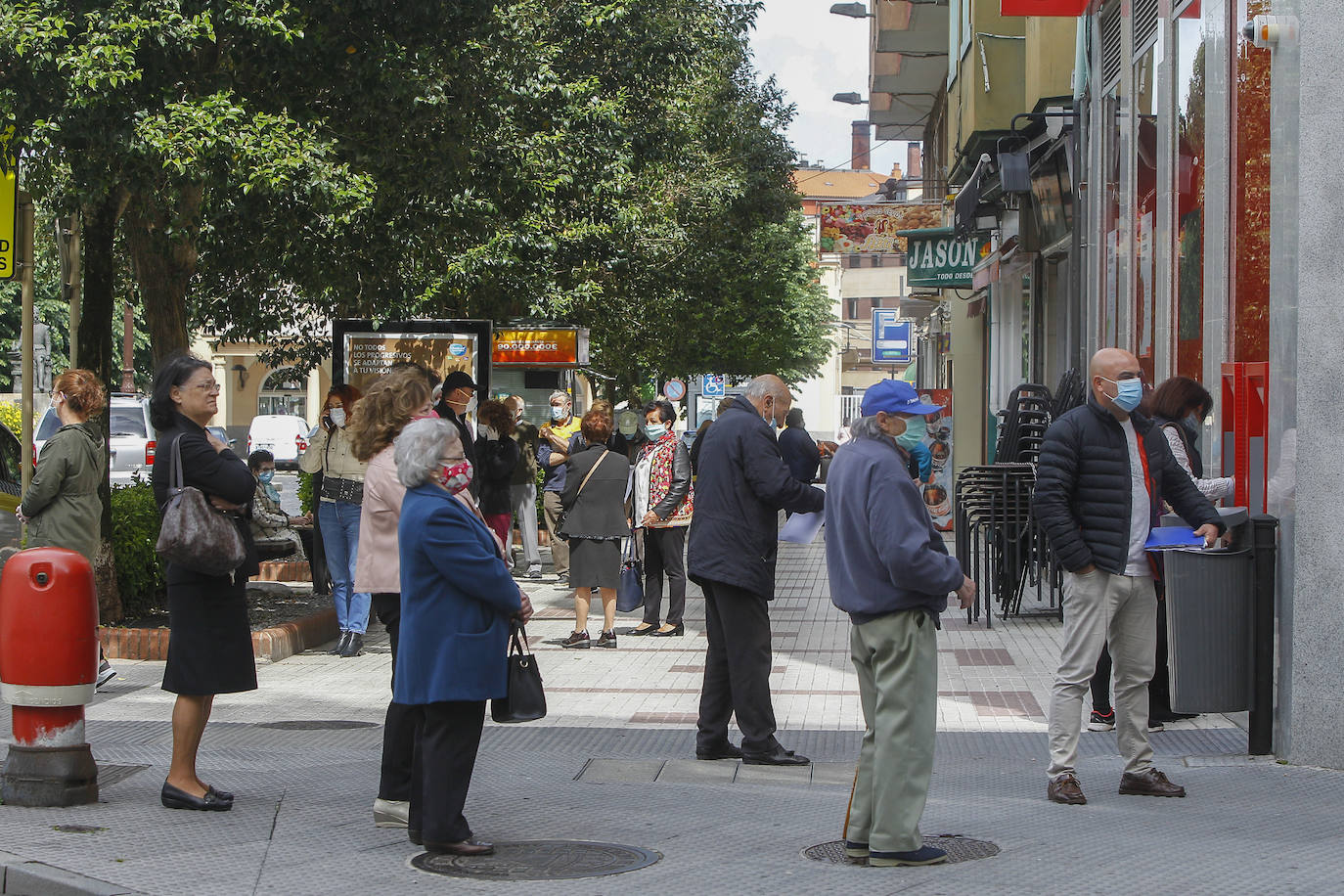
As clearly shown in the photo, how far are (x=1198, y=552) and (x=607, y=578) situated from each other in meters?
5.26

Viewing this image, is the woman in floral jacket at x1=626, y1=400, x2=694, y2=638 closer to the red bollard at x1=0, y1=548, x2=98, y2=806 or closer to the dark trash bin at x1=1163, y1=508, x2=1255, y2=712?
the dark trash bin at x1=1163, y1=508, x2=1255, y2=712

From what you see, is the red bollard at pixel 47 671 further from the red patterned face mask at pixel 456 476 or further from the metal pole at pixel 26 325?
the metal pole at pixel 26 325

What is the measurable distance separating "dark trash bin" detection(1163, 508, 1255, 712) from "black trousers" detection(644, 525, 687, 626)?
5425mm

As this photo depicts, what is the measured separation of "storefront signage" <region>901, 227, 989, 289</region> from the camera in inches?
896

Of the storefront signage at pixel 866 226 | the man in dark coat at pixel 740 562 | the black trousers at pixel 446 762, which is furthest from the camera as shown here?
the storefront signage at pixel 866 226

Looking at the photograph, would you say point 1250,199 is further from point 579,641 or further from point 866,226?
point 866,226

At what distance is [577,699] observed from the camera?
9320 millimetres

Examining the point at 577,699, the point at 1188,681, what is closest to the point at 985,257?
the point at 577,699

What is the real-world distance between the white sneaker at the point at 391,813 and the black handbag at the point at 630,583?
5739mm

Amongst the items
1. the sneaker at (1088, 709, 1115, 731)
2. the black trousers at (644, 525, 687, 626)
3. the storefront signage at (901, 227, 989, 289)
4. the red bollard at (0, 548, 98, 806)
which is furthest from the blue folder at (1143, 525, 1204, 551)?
the storefront signage at (901, 227, 989, 289)

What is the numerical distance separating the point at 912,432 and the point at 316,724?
381 centimetres

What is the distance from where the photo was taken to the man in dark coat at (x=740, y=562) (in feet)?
23.9

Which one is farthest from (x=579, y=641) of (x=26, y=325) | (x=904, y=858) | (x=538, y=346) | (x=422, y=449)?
(x=538, y=346)

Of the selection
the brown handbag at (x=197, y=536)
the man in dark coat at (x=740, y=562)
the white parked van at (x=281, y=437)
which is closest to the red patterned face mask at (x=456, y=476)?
the brown handbag at (x=197, y=536)
